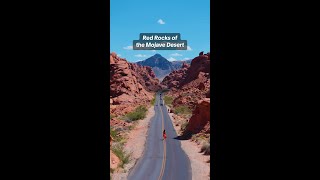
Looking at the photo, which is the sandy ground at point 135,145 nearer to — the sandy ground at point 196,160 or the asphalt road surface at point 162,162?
the asphalt road surface at point 162,162

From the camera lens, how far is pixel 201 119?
38375 mm

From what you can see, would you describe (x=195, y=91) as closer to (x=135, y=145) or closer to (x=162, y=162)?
(x=135, y=145)

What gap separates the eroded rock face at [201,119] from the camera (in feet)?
122

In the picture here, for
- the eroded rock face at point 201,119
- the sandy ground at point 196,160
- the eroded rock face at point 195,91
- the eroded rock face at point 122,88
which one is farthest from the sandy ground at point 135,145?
the eroded rock face at point 122,88

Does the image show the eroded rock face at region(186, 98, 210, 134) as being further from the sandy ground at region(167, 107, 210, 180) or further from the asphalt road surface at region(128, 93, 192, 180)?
the sandy ground at region(167, 107, 210, 180)

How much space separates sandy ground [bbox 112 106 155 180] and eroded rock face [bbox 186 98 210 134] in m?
5.42

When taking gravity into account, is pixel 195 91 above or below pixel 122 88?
below

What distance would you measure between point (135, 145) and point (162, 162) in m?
7.91

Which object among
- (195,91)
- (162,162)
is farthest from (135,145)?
(195,91)
